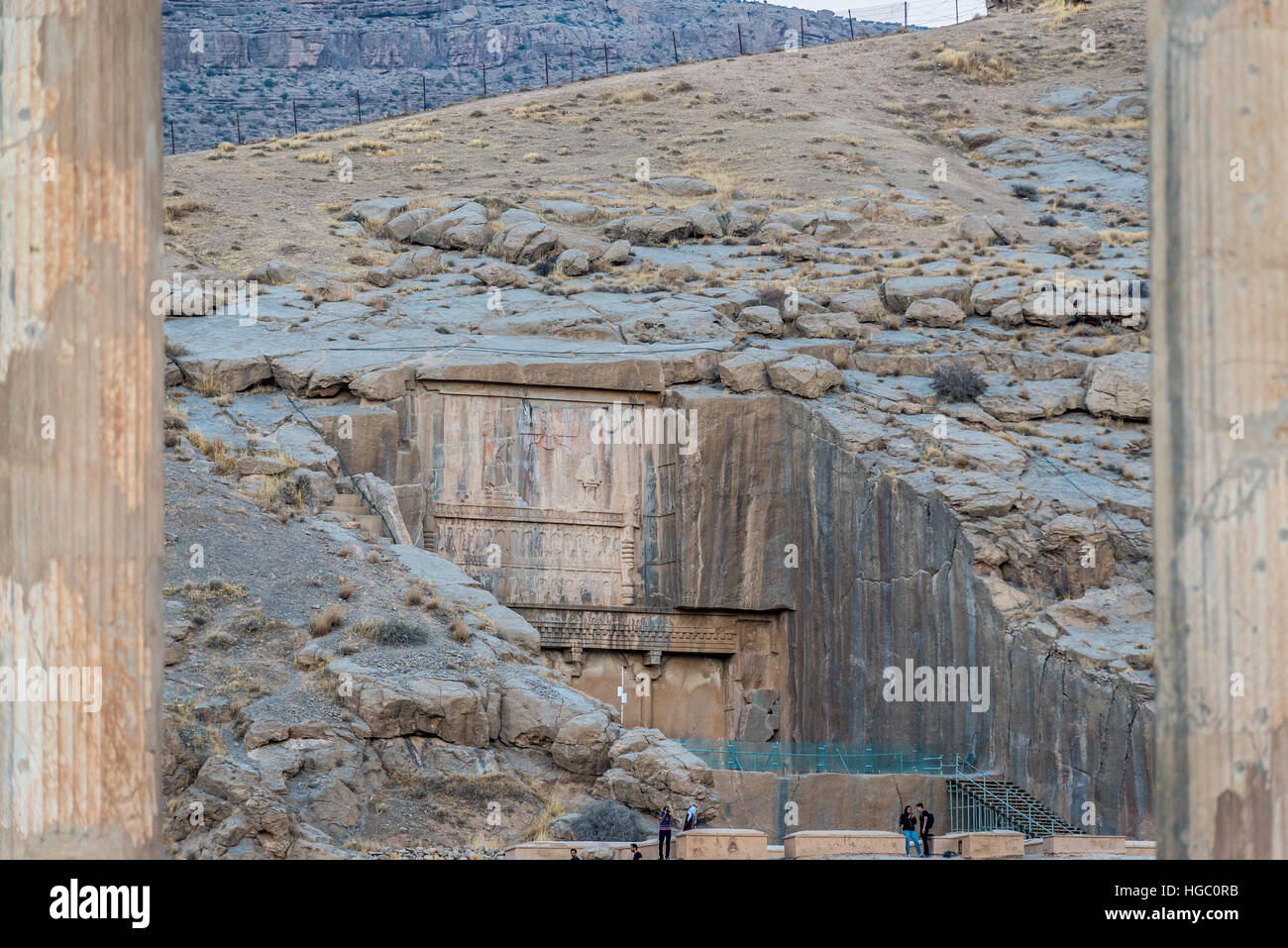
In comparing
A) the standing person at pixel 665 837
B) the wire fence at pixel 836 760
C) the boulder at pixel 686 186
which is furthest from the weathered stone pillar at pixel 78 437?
the boulder at pixel 686 186

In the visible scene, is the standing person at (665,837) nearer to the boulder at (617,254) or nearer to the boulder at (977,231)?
the boulder at (617,254)

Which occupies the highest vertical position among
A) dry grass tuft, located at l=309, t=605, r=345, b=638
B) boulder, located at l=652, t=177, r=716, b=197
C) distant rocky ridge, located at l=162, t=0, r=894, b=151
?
distant rocky ridge, located at l=162, t=0, r=894, b=151

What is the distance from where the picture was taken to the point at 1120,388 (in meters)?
35.1

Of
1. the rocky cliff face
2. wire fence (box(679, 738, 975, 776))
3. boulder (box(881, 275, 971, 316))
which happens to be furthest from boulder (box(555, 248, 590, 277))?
wire fence (box(679, 738, 975, 776))

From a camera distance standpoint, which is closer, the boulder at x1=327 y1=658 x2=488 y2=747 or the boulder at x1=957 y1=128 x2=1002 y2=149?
the boulder at x1=327 y1=658 x2=488 y2=747

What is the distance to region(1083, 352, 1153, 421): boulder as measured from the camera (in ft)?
115

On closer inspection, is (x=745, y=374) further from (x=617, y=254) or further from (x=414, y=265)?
(x=414, y=265)

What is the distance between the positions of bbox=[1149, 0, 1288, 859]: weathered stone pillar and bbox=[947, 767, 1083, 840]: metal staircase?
18.2 meters

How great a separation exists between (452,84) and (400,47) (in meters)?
7.09

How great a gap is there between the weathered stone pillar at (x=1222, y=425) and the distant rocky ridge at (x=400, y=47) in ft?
298

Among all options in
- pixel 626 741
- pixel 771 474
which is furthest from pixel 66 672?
pixel 771 474

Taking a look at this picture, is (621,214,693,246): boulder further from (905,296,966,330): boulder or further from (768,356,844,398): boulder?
(768,356,844,398): boulder
